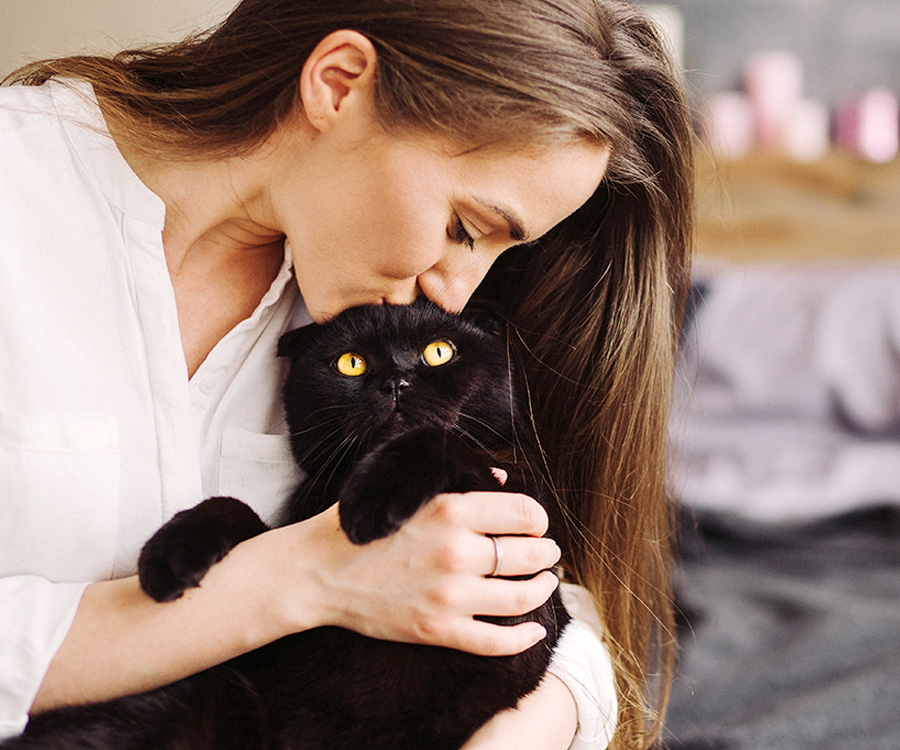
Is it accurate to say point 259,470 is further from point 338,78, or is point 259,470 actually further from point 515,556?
point 338,78

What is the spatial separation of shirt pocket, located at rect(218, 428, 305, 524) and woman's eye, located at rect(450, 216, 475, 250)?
1.22ft

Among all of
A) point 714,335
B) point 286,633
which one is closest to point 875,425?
point 714,335

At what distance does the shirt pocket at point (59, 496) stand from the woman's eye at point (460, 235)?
0.47 meters

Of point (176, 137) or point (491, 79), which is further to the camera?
point (176, 137)

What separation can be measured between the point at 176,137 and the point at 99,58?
18 centimetres

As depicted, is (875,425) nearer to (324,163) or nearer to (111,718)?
(324,163)

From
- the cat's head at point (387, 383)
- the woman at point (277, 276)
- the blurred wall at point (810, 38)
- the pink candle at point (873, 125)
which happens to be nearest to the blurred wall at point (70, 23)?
the woman at point (277, 276)

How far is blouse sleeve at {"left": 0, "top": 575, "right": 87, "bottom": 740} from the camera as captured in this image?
787mm

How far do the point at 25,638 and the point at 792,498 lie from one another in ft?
5.19

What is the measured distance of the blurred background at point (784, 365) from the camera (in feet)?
4.18

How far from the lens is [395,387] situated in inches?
37.2

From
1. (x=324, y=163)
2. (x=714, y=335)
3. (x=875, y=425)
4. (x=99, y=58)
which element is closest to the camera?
(x=324, y=163)

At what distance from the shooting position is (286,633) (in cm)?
85

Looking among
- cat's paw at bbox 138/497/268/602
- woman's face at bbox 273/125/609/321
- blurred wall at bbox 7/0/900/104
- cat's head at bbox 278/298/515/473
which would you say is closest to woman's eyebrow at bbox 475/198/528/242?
woman's face at bbox 273/125/609/321
